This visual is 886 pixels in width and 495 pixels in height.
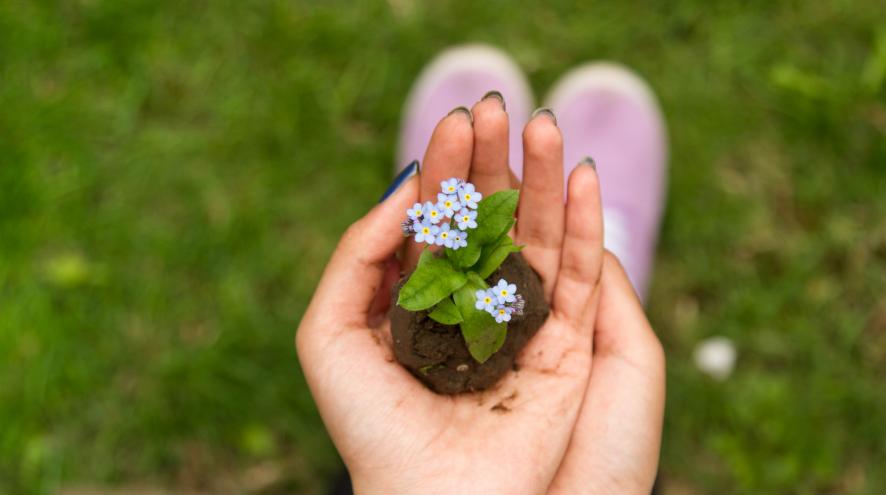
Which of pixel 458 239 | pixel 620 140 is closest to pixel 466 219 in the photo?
pixel 458 239

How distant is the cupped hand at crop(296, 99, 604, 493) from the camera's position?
2.19m

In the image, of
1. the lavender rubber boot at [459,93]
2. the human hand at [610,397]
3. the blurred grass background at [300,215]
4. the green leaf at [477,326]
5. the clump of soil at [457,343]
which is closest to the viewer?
the green leaf at [477,326]

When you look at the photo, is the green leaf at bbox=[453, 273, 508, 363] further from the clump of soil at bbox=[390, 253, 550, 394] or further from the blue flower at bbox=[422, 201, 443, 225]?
the blue flower at bbox=[422, 201, 443, 225]

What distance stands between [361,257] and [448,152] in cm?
37

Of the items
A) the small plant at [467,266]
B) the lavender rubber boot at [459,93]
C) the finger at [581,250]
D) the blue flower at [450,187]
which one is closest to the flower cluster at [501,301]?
the small plant at [467,266]

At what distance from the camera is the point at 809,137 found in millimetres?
3576

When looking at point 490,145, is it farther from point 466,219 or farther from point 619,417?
point 619,417

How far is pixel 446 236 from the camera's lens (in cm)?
196

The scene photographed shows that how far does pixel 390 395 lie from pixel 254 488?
132 cm

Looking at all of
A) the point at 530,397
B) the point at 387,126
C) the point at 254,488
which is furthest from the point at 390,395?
the point at 387,126

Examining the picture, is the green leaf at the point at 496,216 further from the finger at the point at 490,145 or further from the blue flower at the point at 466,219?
the finger at the point at 490,145

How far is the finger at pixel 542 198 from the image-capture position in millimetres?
2223

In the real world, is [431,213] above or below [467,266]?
above

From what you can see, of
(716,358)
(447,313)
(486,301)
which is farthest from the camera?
(716,358)
